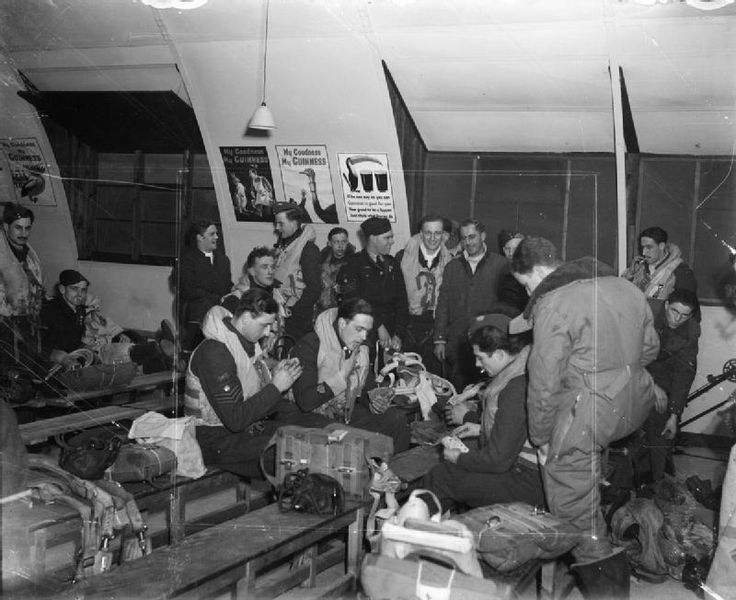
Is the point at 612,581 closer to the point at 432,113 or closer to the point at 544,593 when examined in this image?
the point at 544,593

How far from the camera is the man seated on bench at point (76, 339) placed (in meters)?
6.93

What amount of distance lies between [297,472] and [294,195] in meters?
5.06

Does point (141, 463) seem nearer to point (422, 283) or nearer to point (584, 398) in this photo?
point (584, 398)

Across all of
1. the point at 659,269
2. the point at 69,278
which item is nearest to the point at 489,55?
the point at 659,269

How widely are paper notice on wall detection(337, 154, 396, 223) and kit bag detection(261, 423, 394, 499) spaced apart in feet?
14.4

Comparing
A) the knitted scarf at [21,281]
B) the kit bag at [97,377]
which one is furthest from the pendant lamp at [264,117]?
the kit bag at [97,377]

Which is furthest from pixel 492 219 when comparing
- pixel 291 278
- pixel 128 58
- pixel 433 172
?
pixel 128 58

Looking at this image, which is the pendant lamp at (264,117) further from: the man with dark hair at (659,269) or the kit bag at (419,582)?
the kit bag at (419,582)

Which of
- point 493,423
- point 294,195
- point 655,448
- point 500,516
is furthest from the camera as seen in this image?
point 294,195

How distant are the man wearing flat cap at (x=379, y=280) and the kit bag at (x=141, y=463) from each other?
3.41 m

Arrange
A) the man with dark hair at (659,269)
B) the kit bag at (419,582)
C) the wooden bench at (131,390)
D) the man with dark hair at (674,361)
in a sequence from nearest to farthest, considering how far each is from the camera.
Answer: the kit bag at (419,582), the wooden bench at (131,390), the man with dark hair at (674,361), the man with dark hair at (659,269)

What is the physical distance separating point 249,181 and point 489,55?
302cm

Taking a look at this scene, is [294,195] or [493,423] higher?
[294,195]

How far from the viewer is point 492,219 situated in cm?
831
